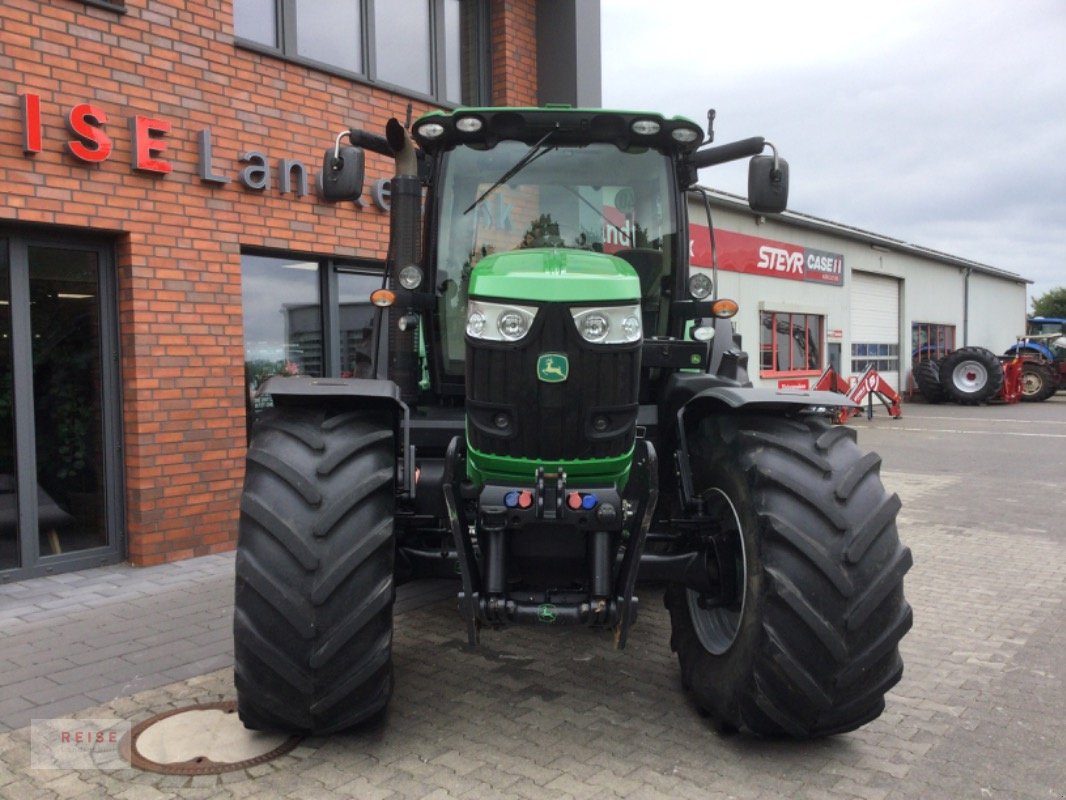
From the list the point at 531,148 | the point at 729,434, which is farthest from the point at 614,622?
the point at 531,148

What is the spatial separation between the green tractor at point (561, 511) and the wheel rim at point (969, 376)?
22088mm

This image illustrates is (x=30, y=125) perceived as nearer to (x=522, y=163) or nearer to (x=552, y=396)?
(x=522, y=163)

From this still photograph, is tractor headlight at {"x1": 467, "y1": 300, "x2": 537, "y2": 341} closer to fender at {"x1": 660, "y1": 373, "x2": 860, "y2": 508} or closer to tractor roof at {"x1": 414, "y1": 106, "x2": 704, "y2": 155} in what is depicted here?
fender at {"x1": 660, "y1": 373, "x2": 860, "y2": 508}

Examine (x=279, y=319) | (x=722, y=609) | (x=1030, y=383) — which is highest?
(x=279, y=319)

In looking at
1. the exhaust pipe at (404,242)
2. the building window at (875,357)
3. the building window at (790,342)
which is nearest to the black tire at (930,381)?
the building window at (875,357)

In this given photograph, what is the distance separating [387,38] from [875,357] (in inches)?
766

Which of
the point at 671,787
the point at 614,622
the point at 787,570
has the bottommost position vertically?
the point at 671,787

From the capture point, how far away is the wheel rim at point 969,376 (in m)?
23.4

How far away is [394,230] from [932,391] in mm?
22974

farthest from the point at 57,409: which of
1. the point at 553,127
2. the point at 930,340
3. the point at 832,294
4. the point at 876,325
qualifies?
the point at 930,340

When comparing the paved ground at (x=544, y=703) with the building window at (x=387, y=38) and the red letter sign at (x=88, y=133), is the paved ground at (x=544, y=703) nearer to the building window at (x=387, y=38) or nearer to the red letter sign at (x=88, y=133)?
the red letter sign at (x=88, y=133)

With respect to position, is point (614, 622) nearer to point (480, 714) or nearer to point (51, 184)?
point (480, 714)

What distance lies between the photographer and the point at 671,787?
125 inches

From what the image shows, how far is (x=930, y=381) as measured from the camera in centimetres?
2414
